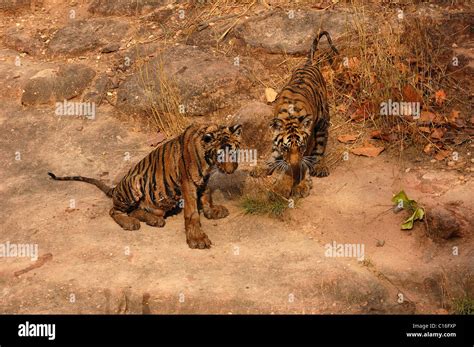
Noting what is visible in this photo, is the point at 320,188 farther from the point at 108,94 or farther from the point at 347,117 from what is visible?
the point at 108,94

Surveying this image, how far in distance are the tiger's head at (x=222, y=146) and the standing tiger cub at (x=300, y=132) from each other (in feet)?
2.04

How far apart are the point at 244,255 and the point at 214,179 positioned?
1.36 metres

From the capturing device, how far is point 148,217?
688 cm

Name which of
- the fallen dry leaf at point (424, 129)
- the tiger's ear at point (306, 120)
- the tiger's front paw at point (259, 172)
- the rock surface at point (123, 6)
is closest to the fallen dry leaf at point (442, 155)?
the fallen dry leaf at point (424, 129)

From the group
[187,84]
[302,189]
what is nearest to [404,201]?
[302,189]

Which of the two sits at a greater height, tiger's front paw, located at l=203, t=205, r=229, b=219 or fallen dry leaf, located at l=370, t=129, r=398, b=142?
fallen dry leaf, located at l=370, t=129, r=398, b=142

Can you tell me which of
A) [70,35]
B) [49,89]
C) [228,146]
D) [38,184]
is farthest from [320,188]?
[70,35]

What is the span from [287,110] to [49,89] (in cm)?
371

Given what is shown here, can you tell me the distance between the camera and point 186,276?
5.98 metres

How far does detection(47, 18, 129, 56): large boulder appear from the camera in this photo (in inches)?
398

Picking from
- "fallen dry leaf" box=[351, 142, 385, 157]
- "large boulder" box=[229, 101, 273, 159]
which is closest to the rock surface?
"large boulder" box=[229, 101, 273, 159]

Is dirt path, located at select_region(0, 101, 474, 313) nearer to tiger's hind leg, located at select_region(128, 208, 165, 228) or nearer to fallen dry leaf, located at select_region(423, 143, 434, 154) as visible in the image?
tiger's hind leg, located at select_region(128, 208, 165, 228)

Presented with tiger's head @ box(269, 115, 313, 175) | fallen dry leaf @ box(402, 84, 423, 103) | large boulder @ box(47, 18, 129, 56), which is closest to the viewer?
tiger's head @ box(269, 115, 313, 175)
